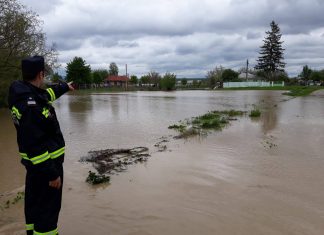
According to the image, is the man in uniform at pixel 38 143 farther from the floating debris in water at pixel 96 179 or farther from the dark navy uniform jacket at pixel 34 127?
the floating debris in water at pixel 96 179

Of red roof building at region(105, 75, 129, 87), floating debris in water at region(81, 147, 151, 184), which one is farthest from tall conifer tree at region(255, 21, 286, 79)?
floating debris in water at region(81, 147, 151, 184)

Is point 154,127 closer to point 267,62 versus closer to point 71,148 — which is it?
point 71,148

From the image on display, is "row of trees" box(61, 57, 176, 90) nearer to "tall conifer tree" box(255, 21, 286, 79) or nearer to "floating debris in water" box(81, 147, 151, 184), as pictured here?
"tall conifer tree" box(255, 21, 286, 79)

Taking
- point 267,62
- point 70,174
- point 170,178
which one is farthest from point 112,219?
point 267,62

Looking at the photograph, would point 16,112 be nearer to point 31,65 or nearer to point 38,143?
point 38,143

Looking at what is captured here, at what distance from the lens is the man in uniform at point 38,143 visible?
11.1 ft

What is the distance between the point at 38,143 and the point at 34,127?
0.16 meters

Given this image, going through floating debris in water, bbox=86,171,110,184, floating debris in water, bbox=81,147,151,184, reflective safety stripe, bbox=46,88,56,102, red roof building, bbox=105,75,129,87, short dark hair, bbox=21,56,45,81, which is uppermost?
short dark hair, bbox=21,56,45,81

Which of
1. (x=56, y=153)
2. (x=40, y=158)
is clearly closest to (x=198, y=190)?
(x=56, y=153)

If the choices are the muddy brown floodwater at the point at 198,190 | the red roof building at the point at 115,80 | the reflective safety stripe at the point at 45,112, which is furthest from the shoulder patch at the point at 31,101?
the red roof building at the point at 115,80

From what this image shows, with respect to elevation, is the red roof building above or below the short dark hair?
below

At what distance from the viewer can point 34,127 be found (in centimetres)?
339

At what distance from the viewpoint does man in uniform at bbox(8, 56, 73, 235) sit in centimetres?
339

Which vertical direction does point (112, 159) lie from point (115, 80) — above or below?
below
